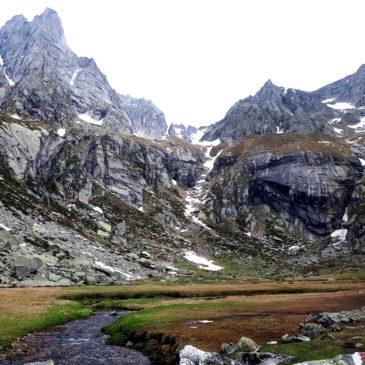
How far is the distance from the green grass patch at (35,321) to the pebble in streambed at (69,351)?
4.15 feet

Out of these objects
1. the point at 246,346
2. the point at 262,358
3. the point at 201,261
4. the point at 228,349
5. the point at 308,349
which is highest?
the point at 262,358

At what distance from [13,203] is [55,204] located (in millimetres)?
33034

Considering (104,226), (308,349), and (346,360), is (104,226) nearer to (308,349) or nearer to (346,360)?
(308,349)

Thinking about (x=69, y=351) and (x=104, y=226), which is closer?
(x=69, y=351)

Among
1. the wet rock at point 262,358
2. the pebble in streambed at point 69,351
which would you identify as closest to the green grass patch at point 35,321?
the pebble in streambed at point 69,351

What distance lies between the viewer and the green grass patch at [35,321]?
1662 inches

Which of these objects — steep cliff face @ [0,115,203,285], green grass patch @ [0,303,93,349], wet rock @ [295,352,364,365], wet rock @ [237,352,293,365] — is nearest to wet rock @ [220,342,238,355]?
wet rock @ [237,352,293,365]

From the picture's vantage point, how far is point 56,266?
103m

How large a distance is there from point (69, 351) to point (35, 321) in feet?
43.3

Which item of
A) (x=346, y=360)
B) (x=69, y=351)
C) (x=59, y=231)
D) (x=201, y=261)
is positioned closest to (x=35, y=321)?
(x=69, y=351)

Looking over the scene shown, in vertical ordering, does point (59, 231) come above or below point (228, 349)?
below

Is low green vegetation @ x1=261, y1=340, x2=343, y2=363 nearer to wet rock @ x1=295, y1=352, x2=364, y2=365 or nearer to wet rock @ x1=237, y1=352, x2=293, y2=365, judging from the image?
wet rock @ x1=237, y1=352, x2=293, y2=365

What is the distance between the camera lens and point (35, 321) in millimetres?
50094

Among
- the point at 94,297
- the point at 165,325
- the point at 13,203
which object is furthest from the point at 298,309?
the point at 13,203
